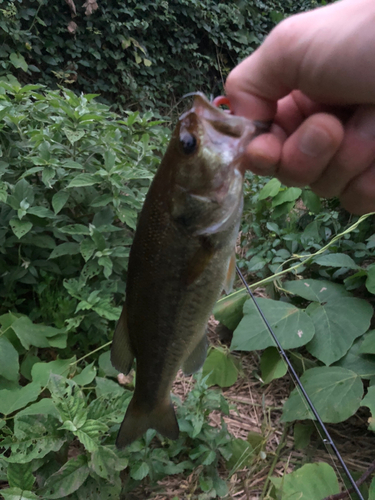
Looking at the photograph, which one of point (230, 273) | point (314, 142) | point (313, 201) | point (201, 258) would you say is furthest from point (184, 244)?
point (313, 201)

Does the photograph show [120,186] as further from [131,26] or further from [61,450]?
[131,26]

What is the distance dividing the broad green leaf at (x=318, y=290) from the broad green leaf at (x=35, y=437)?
1.54 meters

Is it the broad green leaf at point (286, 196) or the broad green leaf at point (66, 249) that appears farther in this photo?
the broad green leaf at point (286, 196)

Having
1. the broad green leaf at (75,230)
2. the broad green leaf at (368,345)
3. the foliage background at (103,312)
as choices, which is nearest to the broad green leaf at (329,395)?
the foliage background at (103,312)

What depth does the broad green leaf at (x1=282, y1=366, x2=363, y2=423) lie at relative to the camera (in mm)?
1607

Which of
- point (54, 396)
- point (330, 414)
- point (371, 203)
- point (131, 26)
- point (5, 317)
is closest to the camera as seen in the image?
point (371, 203)

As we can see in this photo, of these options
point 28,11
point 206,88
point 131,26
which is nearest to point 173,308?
point 28,11

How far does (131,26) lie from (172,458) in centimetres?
671

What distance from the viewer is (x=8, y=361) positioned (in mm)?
1767

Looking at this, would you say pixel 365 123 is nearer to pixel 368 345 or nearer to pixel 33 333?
pixel 368 345

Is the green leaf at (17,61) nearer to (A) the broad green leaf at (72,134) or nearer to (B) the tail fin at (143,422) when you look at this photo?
(A) the broad green leaf at (72,134)

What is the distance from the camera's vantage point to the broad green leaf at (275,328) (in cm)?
192

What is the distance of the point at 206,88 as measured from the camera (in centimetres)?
775

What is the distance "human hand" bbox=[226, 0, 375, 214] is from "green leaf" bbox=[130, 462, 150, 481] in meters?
1.32
